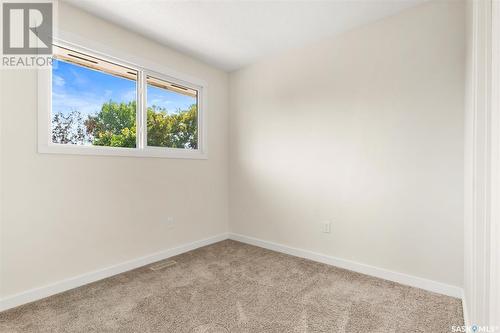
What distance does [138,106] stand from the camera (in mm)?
2939

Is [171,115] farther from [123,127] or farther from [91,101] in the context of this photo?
[91,101]

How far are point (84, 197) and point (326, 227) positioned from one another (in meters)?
2.50

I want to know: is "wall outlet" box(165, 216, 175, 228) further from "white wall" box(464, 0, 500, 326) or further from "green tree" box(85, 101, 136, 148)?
"white wall" box(464, 0, 500, 326)

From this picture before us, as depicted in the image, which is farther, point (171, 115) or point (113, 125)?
point (171, 115)

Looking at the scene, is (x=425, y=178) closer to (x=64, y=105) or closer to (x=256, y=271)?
(x=256, y=271)

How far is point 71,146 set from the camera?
2342 mm

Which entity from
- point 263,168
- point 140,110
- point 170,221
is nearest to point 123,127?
point 140,110

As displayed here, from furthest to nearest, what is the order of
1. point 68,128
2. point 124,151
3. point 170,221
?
point 170,221 < point 124,151 < point 68,128

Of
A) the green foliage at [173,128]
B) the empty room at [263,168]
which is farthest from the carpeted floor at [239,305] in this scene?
the green foliage at [173,128]

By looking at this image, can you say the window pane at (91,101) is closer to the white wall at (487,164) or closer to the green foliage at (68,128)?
the green foliage at (68,128)

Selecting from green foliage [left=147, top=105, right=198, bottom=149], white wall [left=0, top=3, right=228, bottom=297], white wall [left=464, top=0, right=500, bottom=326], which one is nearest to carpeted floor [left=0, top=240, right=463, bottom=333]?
white wall [left=0, top=3, right=228, bottom=297]

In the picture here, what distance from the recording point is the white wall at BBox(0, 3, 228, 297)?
2020 millimetres

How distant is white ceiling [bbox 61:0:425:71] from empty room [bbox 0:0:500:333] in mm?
19

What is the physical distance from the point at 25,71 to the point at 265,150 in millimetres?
2528
